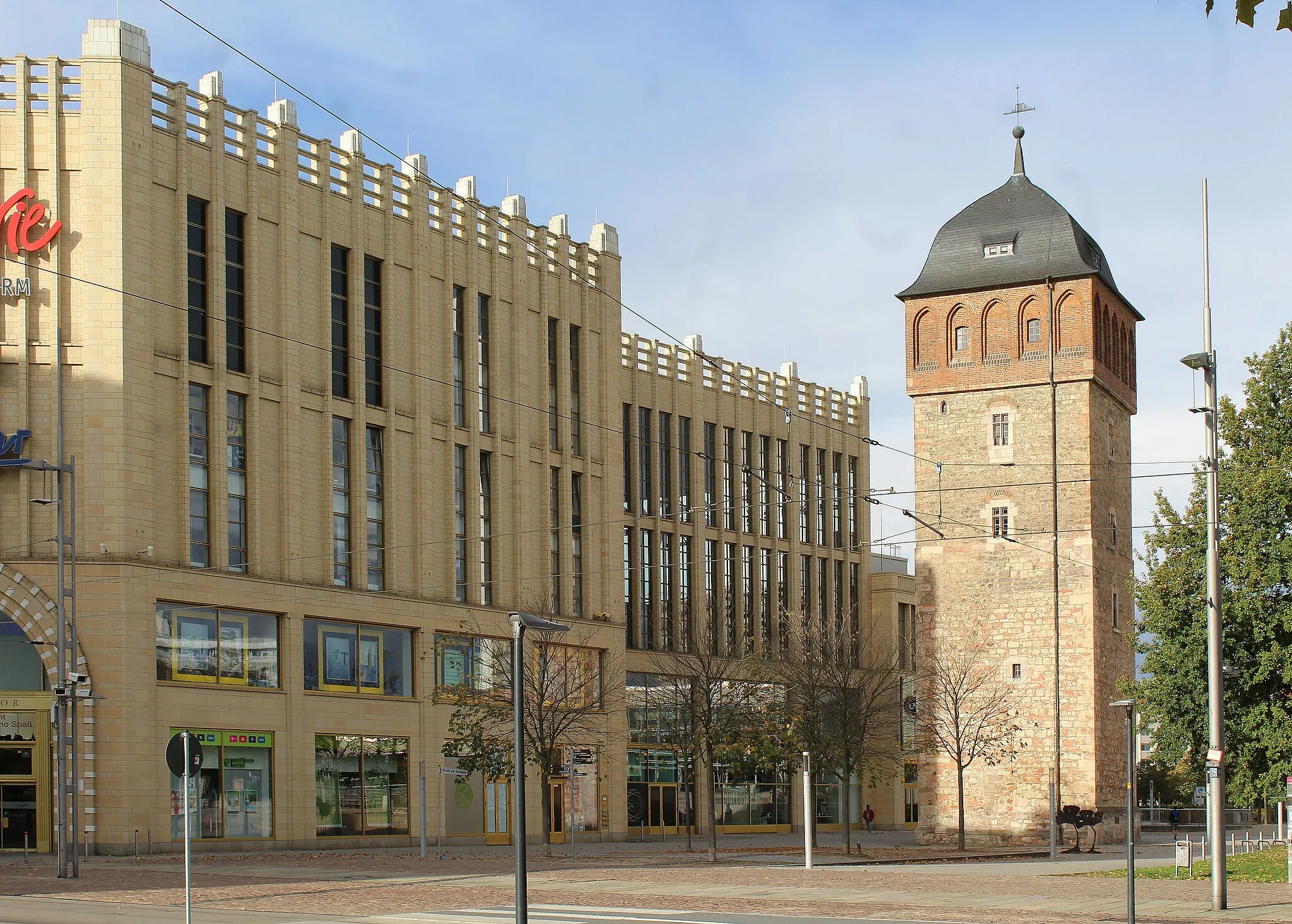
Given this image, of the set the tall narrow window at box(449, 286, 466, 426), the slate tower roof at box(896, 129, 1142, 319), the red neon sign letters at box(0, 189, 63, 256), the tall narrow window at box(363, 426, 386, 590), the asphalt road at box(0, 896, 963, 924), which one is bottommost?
the asphalt road at box(0, 896, 963, 924)

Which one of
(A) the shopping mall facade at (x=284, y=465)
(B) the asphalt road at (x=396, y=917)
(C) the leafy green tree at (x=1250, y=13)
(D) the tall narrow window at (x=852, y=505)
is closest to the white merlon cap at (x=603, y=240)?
(A) the shopping mall facade at (x=284, y=465)

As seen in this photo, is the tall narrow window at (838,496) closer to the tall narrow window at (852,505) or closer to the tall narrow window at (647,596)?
the tall narrow window at (852,505)

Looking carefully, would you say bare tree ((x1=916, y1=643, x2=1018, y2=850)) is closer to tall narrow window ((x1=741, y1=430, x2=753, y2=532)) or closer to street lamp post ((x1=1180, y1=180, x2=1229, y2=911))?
tall narrow window ((x1=741, y1=430, x2=753, y2=532))

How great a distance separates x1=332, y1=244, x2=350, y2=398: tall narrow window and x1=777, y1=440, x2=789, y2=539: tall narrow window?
3031cm

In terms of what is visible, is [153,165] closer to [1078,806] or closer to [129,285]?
[129,285]

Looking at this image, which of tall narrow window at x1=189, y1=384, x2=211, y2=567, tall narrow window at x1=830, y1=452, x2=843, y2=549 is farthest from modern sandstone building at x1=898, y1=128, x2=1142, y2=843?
tall narrow window at x1=189, y1=384, x2=211, y2=567

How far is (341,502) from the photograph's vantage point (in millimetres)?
48812

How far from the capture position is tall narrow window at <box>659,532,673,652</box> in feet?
222

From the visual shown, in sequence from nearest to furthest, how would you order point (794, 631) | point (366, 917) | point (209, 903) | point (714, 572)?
point (366, 917), point (209, 903), point (794, 631), point (714, 572)

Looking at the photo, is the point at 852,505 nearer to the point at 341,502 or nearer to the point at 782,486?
the point at 782,486

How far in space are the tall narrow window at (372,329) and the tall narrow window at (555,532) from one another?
8091 mm

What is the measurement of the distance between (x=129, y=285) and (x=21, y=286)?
98.4 inches

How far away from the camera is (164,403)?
141 ft

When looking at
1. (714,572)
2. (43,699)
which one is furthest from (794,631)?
(43,699)
